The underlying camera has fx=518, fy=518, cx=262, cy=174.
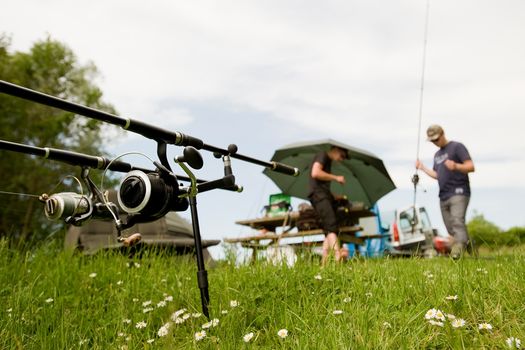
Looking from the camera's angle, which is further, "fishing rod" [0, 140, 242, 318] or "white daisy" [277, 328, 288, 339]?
"white daisy" [277, 328, 288, 339]

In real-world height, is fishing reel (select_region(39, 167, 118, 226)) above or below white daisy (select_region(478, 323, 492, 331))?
above

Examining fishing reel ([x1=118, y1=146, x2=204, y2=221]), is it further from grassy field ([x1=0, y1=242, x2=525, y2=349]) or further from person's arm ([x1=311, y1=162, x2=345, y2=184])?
person's arm ([x1=311, y1=162, x2=345, y2=184])

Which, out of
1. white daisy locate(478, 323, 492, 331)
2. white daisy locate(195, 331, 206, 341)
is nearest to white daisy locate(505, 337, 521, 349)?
white daisy locate(478, 323, 492, 331)

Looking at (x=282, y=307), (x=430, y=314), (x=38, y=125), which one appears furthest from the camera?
(x=38, y=125)

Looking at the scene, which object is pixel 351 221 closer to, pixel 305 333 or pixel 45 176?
pixel 305 333

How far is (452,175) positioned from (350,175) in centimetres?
326

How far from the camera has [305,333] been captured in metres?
3.21

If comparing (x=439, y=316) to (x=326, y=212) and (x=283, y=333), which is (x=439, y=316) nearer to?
(x=283, y=333)

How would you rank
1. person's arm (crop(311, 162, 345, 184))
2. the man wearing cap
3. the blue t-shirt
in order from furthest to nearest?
the blue t-shirt, the man wearing cap, person's arm (crop(311, 162, 345, 184))

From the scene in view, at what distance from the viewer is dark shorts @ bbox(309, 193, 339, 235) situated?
8.87 m

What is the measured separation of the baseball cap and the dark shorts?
7.62 ft

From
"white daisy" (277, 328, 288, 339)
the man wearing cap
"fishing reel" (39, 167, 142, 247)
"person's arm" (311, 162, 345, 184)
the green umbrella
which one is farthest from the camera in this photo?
the green umbrella

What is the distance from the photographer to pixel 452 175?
30.9 ft

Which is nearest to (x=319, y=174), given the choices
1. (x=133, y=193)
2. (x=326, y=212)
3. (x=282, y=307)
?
(x=326, y=212)
